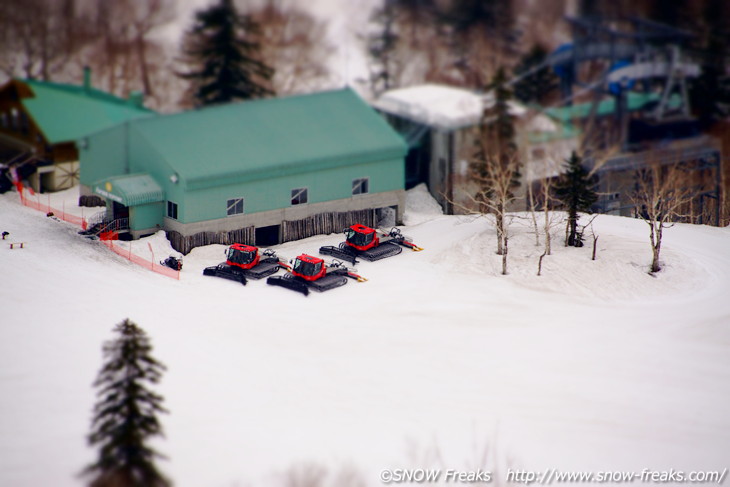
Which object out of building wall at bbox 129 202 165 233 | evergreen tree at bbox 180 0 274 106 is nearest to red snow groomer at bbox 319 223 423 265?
building wall at bbox 129 202 165 233

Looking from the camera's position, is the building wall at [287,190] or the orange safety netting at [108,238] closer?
the orange safety netting at [108,238]

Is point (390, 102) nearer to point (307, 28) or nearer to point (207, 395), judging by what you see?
point (307, 28)

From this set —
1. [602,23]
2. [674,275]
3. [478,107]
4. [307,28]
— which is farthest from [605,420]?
[307,28]

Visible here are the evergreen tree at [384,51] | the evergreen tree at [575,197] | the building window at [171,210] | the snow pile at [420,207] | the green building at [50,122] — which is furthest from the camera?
the evergreen tree at [384,51]

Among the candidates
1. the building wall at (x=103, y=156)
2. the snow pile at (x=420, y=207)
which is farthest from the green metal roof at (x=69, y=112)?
the snow pile at (x=420, y=207)

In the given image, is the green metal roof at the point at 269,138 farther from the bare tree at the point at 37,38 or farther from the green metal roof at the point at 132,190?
the bare tree at the point at 37,38

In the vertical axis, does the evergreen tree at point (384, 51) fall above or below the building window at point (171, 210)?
above

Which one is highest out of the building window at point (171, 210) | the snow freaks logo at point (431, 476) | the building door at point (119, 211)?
the building window at point (171, 210)

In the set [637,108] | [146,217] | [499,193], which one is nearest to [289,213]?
[146,217]
